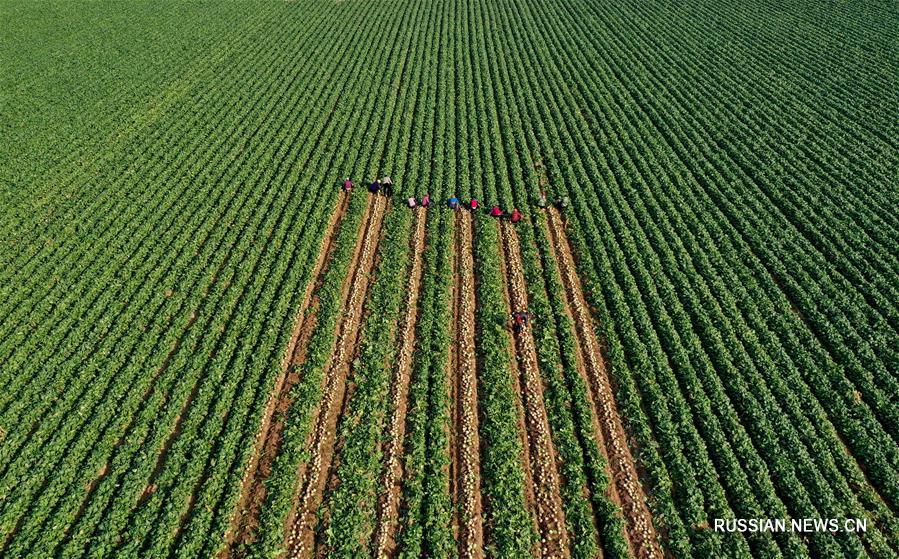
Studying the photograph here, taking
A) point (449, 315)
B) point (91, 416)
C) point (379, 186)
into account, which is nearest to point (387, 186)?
point (379, 186)

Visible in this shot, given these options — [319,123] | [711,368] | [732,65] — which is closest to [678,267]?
[711,368]

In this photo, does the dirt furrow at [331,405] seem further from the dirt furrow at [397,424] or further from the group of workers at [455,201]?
the group of workers at [455,201]

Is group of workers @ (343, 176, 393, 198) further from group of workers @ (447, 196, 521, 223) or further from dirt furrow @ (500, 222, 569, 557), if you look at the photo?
dirt furrow @ (500, 222, 569, 557)

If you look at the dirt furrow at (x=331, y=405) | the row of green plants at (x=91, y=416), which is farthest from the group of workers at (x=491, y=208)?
the row of green plants at (x=91, y=416)

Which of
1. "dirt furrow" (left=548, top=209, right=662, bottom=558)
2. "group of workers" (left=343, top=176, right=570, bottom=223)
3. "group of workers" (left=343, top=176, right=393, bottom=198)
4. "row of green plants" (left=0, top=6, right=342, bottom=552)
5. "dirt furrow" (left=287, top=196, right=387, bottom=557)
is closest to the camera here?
"dirt furrow" (left=548, top=209, right=662, bottom=558)

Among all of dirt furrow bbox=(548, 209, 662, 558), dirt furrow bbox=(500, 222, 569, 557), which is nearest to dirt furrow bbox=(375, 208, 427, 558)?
dirt furrow bbox=(500, 222, 569, 557)

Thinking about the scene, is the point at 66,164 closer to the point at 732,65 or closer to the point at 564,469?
the point at 564,469

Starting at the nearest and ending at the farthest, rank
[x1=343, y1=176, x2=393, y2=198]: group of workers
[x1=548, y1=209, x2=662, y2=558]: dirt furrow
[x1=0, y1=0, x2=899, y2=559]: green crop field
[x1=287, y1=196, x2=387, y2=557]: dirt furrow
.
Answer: [x1=548, y1=209, x2=662, y2=558]: dirt furrow → [x1=287, y1=196, x2=387, y2=557]: dirt furrow → [x1=0, y1=0, x2=899, y2=559]: green crop field → [x1=343, y1=176, x2=393, y2=198]: group of workers
